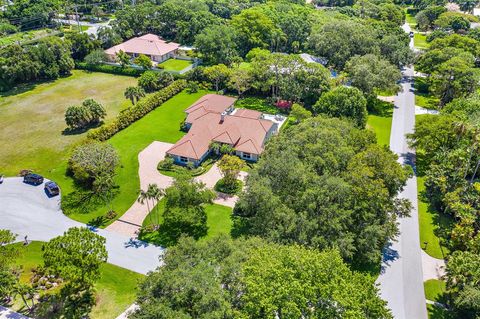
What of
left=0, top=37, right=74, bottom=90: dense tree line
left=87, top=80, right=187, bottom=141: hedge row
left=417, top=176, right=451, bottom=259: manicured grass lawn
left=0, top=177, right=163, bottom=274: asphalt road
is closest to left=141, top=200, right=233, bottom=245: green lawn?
left=0, top=177, right=163, bottom=274: asphalt road

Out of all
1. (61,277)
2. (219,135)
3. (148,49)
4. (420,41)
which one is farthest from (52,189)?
(420,41)

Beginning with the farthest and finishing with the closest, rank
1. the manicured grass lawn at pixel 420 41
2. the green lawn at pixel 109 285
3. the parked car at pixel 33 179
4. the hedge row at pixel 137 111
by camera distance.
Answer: the manicured grass lawn at pixel 420 41, the hedge row at pixel 137 111, the parked car at pixel 33 179, the green lawn at pixel 109 285

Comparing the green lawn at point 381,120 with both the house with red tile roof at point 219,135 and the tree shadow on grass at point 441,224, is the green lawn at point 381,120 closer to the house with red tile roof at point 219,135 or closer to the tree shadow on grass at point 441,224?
the tree shadow on grass at point 441,224

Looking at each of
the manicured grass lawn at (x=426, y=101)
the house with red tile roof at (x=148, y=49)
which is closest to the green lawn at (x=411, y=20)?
the manicured grass lawn at (x=426, y=101)

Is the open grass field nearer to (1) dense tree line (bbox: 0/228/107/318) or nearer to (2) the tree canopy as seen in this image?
(1) dense tree line (bbox: 0/228/107/318)

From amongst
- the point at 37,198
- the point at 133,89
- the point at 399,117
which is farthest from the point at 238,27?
the point at 37,198

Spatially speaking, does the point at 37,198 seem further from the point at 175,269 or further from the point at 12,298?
the point at 175,269
